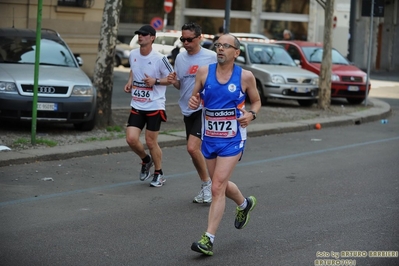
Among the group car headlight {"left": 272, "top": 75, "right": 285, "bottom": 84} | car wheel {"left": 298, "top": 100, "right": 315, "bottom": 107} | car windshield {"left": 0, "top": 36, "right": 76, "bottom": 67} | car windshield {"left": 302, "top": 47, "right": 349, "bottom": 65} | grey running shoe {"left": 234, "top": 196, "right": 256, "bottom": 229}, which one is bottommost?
grey running shoe {"left": 234, "top": 196, "right": 256, "bottom": 229}

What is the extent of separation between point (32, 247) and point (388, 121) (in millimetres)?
14824

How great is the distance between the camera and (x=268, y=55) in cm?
2342

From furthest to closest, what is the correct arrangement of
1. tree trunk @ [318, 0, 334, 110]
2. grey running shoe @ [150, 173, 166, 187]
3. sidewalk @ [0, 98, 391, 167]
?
1. tree trunk @ [318, 0, 334, 110]
2. sidewalk @ [0, 98, 391, 167]
3. grey running shoe @ [150, 173, 166, 187]

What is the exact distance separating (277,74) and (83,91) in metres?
8.43

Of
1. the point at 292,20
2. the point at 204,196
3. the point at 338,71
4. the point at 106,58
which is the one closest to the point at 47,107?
the point at 106,58

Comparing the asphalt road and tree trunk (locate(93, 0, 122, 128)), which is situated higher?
tree trunk (locate(93, 0, 122, 128))

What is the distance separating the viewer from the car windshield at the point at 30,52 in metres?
15.3

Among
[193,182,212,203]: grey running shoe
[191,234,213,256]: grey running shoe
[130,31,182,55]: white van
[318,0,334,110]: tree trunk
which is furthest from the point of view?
[130,31,182,55]: white van

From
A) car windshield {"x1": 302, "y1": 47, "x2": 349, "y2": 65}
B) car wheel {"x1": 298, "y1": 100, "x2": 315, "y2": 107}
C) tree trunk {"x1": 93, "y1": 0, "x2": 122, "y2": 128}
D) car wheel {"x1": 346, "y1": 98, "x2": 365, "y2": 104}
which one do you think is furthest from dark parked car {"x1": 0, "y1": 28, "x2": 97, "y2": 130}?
car windshield {"x1": 302, "y1": 47, "x2": 349, "y2": 65}

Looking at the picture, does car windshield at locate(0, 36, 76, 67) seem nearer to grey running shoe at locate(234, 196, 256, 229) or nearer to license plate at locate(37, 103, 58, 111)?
license plate at locate(37, 103, 58, 111)

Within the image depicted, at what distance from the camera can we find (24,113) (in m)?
14.1

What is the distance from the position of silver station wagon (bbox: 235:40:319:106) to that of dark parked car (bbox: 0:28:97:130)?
7.35 m

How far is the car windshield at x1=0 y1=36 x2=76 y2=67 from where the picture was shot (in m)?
15.3

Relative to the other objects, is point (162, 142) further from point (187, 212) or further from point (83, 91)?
point (187, 212)
